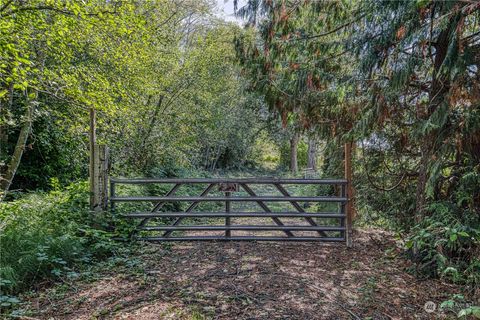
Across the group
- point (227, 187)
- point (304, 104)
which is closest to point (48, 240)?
point (227, 187)

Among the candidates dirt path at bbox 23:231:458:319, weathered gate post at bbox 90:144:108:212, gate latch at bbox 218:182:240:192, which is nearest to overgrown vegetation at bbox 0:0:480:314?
weathered gate post at bbox 90:144:108:212

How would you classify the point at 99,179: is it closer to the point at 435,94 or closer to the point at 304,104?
the point at 304,104

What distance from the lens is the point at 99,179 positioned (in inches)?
180

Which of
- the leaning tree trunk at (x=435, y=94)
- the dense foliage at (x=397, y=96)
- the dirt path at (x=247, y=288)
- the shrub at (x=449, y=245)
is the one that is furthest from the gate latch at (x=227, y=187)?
the leaning tree trunk at (x=435, y=94)

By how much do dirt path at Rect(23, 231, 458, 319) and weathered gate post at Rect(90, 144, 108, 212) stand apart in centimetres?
104

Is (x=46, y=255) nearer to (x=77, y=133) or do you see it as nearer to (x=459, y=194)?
(x=77, y=133)


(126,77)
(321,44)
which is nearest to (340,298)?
(321,44)

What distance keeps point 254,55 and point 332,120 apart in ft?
6.61

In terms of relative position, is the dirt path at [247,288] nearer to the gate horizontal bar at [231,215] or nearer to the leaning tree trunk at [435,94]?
the gate horizontal bar at [231,215]

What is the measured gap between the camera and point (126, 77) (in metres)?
6.98

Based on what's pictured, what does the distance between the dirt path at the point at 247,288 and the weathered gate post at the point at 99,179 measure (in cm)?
104

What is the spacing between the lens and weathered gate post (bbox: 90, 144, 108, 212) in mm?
4520

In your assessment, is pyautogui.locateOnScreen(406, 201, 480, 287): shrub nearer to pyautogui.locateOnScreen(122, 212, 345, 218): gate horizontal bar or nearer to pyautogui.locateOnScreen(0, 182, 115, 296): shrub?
pyautogui.locateOnScreen(122, 212, 345, 218): gate horizontal bar

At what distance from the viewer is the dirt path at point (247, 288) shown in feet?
9.12
